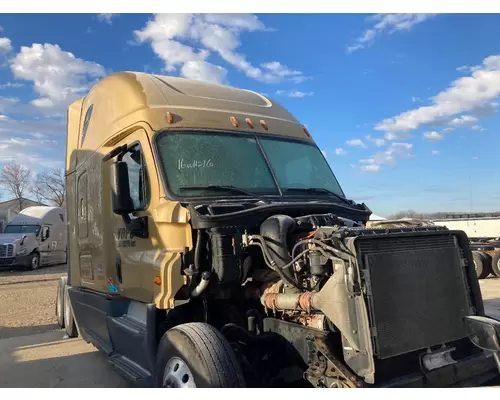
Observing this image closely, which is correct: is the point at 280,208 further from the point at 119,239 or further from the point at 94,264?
the point at 94,264

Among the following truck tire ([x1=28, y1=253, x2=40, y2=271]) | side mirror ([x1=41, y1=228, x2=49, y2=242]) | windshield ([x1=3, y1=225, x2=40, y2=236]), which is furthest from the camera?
side mirror ([x1=41, y1=228, x2=49, y2=242])

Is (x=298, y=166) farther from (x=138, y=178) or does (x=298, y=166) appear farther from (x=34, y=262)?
(x=34, y=262)

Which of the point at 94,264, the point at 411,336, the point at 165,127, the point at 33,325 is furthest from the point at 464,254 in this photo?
the point at 33,325

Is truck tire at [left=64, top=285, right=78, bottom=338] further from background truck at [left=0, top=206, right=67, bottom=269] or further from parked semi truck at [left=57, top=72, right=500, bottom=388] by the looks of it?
background truck at [left=0, top=206, right=67, bottom=269]

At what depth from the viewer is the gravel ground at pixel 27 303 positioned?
9617 mm

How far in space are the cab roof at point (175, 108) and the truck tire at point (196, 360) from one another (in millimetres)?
2166

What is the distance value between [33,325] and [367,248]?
873 cm

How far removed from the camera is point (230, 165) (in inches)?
195

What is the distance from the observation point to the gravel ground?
9.62 metres

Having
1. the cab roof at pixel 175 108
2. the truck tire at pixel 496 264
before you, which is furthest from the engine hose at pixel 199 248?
the truck tire at pixel 496 264

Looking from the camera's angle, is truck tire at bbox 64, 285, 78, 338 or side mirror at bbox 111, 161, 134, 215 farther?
truck tire at bbox 64, 285, 78, 338

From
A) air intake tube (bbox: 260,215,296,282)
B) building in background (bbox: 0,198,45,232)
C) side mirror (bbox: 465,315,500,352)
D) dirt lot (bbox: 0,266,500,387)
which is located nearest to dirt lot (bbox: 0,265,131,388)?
dirt lot (bbox: 0,266,500,387)

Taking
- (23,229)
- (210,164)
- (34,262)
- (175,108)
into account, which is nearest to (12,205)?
(23,229)

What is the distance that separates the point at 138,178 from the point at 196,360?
7.00 feet
